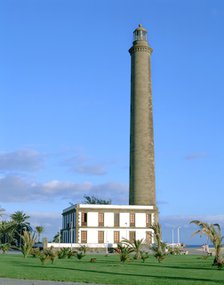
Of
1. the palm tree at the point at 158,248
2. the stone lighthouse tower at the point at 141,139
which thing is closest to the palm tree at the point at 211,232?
the palm tree at the point at 158,248

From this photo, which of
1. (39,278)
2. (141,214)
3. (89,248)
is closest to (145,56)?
(141,214)

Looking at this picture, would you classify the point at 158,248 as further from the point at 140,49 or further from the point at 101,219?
the point at 140,49

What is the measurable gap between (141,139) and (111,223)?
13.6 m

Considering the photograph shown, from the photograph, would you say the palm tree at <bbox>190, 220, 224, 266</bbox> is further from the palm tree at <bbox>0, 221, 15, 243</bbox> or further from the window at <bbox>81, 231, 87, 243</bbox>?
the palm tree at <bbox>0, 221, 15, 243</bbox>

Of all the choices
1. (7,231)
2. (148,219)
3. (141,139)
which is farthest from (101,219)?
(7,231)

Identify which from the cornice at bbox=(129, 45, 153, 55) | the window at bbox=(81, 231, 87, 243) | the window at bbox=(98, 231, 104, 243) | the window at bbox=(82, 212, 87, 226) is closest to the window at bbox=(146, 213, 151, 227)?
the window at bbox=(98, 231, 104, 243)

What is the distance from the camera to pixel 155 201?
69.8 metres

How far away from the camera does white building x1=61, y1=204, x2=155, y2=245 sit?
227 feet

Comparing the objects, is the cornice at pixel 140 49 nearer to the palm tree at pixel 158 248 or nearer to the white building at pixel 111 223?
the white building at pixel 111 223

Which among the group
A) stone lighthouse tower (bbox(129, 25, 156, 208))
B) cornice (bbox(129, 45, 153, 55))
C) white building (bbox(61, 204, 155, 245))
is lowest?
white building (bbox(61, 204, 155, 245))

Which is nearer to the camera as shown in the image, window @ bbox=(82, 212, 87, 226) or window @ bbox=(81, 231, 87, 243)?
window @ bbox=(81, 231, 87, 243)

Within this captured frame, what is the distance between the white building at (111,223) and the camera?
69.2 m

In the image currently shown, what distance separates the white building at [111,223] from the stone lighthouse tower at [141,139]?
178 centimetres

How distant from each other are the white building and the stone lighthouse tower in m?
1.78
